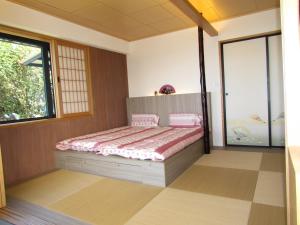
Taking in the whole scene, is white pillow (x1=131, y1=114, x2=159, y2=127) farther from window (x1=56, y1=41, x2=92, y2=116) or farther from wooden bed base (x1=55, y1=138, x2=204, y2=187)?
wooden bed base (x1=55, y1=138, x2=204, y2=187)

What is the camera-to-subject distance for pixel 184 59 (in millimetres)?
4422

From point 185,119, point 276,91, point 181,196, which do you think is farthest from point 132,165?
point 276,91

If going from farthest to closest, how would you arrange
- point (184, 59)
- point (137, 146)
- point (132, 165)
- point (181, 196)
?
point (184, 59) → point (137, 146) → point (132, 165) → point (181, 196)

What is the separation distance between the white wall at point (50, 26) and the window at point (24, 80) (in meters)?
0.25

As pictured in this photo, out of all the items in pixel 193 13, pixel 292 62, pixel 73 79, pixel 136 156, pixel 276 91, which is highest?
pixel 193 13

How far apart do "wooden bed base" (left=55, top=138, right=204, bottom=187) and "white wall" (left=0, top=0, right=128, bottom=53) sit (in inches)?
75.5

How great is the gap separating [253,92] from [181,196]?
2.67 meters

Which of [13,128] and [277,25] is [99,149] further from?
[277,25]

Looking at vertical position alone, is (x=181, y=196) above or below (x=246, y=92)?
below

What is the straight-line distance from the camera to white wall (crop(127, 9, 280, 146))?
3.82 metres

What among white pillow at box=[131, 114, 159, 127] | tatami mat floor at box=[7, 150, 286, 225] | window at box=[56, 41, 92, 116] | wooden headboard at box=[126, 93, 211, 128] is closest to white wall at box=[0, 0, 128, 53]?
window at box=[56, 41, 92, 116]

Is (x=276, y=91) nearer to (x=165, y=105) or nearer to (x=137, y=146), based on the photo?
(x=165, y=105)

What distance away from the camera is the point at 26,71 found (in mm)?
3273

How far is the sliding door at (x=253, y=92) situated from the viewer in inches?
149
